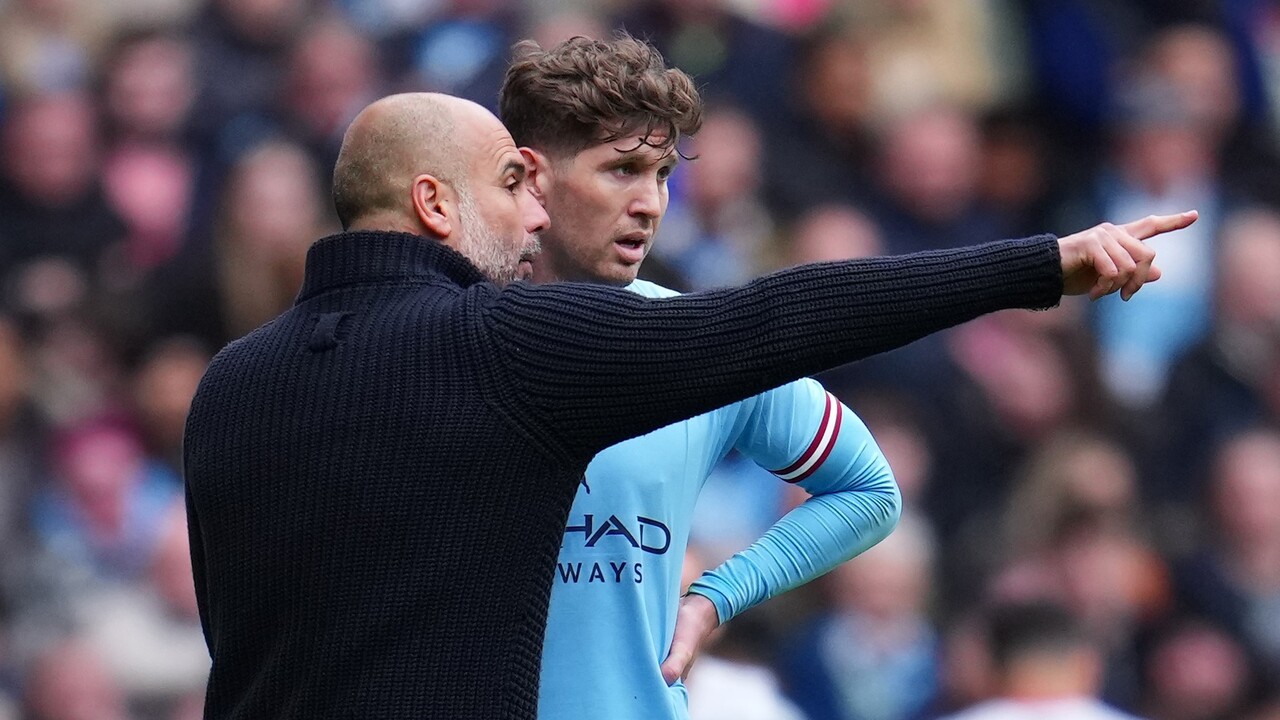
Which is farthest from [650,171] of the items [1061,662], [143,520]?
[143,520]

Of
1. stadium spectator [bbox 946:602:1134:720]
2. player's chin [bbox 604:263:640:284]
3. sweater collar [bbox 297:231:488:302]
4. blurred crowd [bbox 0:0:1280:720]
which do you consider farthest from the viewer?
blurred crowd [bbox 0:0:1280:720]

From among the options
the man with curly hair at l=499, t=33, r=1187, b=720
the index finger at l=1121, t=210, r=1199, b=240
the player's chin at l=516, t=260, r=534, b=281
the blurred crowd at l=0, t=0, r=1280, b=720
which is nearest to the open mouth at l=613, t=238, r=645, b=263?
the man with curly hair at l=499, t=33, r=1187, b=720

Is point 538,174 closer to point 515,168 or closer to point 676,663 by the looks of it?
point 515,168

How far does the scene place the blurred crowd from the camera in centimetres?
579

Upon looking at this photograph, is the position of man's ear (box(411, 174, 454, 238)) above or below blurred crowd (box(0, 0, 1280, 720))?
below

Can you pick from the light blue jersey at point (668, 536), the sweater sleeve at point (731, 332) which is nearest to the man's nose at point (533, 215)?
the light blue jersey at point (668, 536)

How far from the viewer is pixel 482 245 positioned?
96.3 inches

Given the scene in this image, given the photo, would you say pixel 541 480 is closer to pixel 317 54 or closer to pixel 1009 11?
pixel 317 54

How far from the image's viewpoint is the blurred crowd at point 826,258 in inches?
228

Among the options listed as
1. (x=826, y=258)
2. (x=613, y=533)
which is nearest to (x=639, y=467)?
(x=613, y=533)

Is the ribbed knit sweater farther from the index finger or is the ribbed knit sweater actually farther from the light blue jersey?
the light blue jersey

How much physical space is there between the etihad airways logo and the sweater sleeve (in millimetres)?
402

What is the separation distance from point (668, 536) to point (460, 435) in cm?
56

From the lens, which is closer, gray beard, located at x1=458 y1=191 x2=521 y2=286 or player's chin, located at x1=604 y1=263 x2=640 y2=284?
gray beard, located at x1=458 y1=191 x2=521 y2=286
